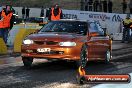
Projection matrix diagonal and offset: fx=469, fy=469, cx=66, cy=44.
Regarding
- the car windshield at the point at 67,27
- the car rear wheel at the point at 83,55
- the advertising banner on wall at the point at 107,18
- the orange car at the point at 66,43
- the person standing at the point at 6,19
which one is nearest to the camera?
the orange car at the point at 66,43

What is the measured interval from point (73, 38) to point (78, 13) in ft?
75.1

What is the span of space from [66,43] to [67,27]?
1385 millimetres

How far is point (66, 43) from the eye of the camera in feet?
40.3

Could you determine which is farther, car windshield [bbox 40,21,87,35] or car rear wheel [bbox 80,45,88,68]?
car windshield [bbox 40,21,87,35]

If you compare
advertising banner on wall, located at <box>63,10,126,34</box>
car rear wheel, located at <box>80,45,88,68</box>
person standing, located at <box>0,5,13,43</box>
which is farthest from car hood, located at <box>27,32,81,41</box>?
advertising banner on wall, located at <box>63,10,126,34</box>

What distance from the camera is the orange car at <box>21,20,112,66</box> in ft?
40.3

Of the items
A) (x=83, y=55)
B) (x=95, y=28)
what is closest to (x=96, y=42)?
(x=95, y=28)

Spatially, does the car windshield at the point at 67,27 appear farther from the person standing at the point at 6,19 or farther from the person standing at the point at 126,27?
the person standing at the point at 126,27

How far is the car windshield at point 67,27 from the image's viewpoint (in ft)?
44.0

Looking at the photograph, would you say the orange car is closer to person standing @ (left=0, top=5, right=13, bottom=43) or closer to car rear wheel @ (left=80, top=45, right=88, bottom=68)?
car rear wheel @ (left=80, top=45, right=88, bottom=68)

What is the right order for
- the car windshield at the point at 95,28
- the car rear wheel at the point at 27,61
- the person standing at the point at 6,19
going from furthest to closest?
1. the person standing at the point at 6,19
2. the car windshield at the point at 95,28
3. the car rear wheel at the point at 27,61

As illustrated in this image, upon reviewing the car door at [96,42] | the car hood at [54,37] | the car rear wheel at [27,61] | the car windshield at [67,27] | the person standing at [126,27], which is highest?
the car windshield at [67,27]

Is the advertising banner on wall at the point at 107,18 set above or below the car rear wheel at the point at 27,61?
below

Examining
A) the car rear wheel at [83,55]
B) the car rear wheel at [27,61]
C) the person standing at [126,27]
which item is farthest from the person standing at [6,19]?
the person standing at [126,27]
